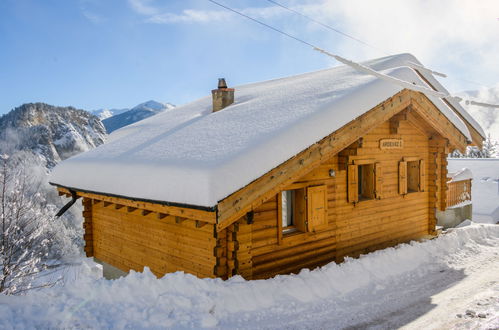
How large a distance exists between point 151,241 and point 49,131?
4307 centimetres

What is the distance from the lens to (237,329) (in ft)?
18.1

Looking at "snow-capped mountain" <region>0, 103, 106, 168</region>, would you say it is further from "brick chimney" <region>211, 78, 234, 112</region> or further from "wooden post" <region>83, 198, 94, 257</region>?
"brick chimney" <region>211, 78, 234, 112</region>

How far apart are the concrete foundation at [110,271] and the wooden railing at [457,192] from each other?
42.0 feet

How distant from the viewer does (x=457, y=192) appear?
1628 centimetres

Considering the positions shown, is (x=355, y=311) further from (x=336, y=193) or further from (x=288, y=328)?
(x=336, y=193)

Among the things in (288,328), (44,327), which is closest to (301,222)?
(288,328)

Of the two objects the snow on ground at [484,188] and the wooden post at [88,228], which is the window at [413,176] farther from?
the snow on ground at [484,188]

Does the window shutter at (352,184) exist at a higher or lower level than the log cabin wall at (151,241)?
higher

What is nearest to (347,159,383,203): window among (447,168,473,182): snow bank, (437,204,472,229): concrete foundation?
(437,204,472,229): concrete foundation

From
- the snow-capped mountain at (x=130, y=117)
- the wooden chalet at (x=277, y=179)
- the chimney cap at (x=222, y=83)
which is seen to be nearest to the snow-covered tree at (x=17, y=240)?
the wooden chalet at (x=277, y=179)

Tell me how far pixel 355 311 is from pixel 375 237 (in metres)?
4.09

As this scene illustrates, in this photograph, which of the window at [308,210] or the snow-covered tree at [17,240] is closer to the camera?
the window at [308,210]

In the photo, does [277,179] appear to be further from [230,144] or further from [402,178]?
[402,178]

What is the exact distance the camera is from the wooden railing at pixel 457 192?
1573 cm
